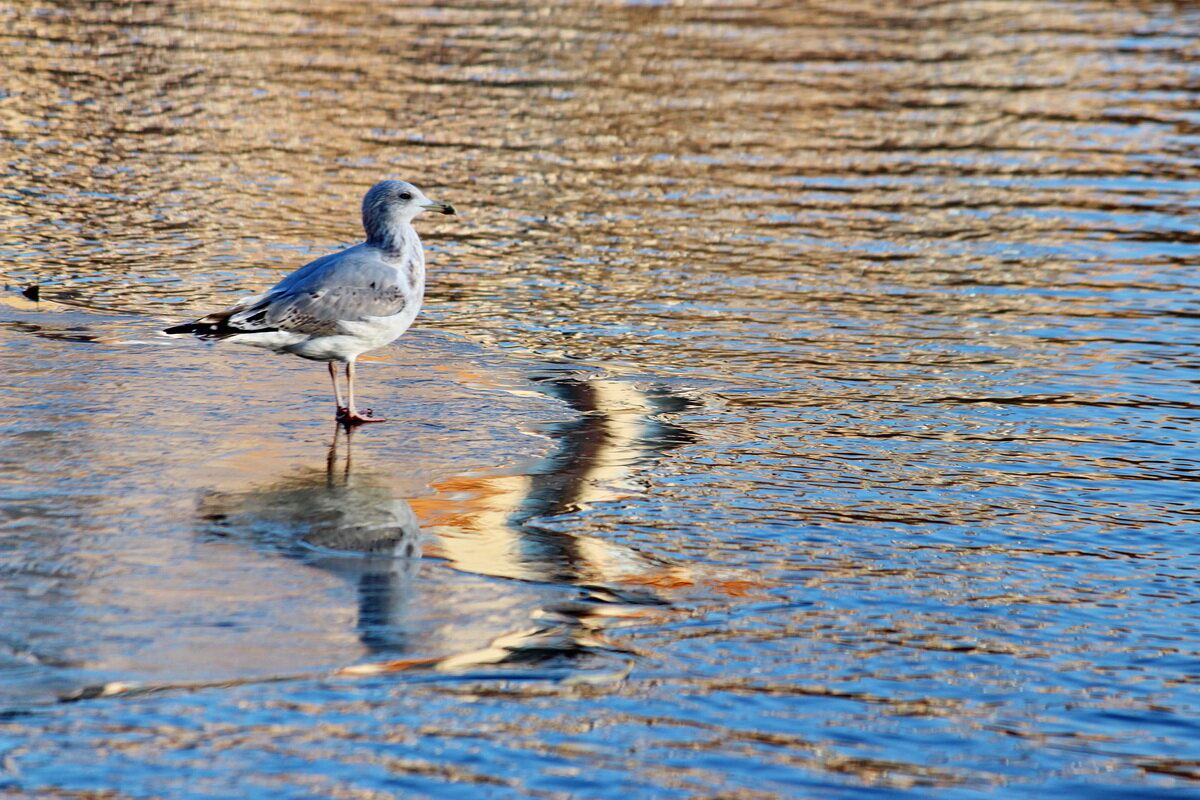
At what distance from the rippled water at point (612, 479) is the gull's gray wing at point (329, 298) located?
610mm

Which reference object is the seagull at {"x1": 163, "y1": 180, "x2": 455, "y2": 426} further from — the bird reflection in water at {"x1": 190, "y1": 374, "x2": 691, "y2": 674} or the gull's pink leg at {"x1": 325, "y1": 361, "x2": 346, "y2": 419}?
the bird reflection in water at {"x1": 190, "y1": 374, "x2": 691, "y2": 674}

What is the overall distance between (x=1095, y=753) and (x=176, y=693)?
321 centimetres

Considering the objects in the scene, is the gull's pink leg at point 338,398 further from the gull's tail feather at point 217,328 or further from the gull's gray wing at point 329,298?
the gull's tail feather at point 217,328

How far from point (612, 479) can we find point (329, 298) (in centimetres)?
194

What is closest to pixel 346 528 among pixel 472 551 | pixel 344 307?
pixel 472 551

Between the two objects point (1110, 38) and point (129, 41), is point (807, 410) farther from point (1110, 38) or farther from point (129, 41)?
point (1110, 38)

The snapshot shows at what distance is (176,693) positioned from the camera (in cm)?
528

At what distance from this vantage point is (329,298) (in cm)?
841

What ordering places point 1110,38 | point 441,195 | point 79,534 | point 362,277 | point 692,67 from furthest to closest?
point 1110,38
point 692,67
point 441,195
point 362,277
point 79,534

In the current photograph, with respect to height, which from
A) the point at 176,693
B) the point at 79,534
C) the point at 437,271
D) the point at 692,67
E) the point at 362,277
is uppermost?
the point at 692,67

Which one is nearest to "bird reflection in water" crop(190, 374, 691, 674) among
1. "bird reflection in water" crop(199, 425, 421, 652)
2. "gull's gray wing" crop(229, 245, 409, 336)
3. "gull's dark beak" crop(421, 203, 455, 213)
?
"bird reflection in water" crop(199, 425, 421, 652)

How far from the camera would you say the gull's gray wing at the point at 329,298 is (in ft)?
27.4

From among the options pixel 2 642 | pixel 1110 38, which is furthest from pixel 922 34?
pixel 2 642

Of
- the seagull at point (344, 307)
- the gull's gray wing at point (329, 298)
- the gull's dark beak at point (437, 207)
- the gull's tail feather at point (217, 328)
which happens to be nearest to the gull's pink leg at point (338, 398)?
the seagull at point (344, 307)
